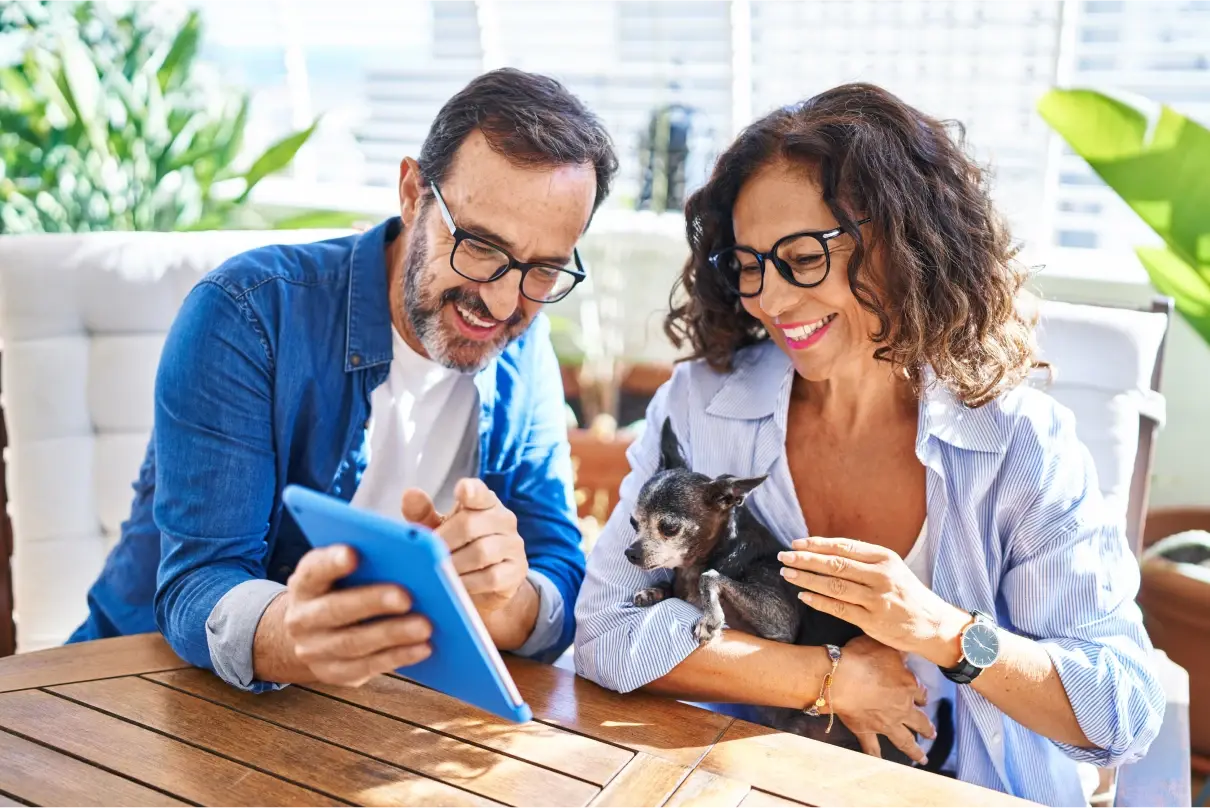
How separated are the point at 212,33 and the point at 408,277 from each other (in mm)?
5750

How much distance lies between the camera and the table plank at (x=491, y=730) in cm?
133

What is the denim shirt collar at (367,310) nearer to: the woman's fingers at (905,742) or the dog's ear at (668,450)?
the dog's ear at (668,450)

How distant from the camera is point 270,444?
1.74 meters

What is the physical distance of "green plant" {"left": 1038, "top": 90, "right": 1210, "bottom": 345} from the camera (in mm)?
2066

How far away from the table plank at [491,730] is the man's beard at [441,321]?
602 millimetres

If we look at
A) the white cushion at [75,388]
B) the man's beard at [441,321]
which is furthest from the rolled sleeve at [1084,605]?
the white cushion at [75,388]

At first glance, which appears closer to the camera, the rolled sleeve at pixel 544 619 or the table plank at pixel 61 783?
the table plank at pixel 61 783

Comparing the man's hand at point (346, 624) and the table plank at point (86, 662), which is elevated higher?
the man's hand at point (346, 624)

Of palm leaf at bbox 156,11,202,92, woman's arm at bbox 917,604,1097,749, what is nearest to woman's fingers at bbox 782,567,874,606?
woman's arm at bbox 917,604,1097,749

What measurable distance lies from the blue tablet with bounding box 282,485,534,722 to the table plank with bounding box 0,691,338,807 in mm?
244

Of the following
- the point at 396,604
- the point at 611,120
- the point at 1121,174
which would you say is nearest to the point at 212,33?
the point at 611,120

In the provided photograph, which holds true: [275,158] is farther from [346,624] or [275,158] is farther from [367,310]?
[346,624]

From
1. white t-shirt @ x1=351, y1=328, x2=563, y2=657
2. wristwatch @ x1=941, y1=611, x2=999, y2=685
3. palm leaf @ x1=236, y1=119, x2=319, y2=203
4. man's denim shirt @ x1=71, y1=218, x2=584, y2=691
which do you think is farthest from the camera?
palm leaf @ x1=236, y1=119, x2=319, y2=203

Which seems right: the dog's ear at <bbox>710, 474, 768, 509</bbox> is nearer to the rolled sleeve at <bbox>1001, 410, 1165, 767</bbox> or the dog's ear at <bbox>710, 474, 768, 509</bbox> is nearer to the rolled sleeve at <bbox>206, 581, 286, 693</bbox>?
the rolled sleeve at <bbox>1001, 410, 1165, 767</bbox>
